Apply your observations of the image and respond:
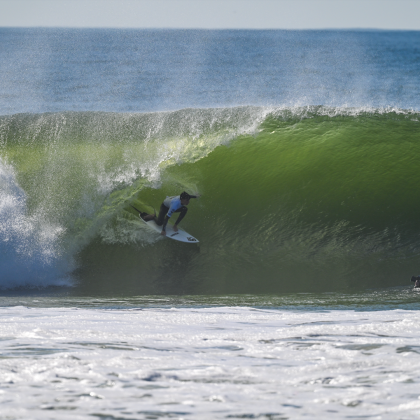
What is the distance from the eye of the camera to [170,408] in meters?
3.07

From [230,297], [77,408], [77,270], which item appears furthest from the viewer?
[77,270]

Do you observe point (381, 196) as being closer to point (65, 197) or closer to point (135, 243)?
point (135, 243)

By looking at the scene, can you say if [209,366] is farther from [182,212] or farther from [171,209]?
[182,212]

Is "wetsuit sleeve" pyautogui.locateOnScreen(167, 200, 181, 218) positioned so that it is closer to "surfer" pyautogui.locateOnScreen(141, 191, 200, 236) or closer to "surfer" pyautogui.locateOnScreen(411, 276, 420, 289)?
"surfer" pyautogui.locateOnScreen(141, 191, 200, 236)

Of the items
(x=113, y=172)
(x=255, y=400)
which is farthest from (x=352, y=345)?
(x=113, y=172)

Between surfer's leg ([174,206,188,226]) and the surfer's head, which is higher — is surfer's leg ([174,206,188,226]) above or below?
below

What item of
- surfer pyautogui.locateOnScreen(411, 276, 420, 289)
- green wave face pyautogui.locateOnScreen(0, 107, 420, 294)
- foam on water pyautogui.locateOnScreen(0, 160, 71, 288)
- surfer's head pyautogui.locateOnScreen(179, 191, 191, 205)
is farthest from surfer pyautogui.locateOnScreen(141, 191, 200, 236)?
surfer pyautogui.locateOnScreen(411, 276, 420, 289)

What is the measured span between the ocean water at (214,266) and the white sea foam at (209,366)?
0.02m

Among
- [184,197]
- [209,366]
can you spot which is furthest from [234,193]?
[209,366]

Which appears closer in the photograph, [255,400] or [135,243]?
[255,400]

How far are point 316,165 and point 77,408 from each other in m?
7.31

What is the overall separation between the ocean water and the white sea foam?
2 centimetres

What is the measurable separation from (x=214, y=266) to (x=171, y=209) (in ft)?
3.73

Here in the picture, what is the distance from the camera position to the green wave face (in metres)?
7.47
